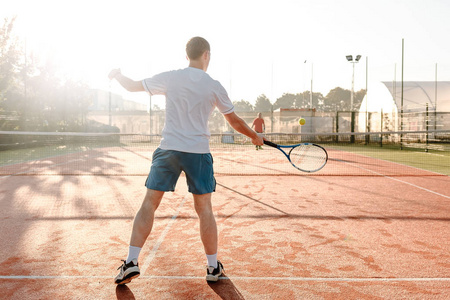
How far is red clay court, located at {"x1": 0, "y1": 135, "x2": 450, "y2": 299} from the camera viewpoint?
2.59 metres

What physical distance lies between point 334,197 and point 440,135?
20980mm

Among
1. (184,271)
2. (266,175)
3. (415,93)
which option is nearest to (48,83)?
(266,175)

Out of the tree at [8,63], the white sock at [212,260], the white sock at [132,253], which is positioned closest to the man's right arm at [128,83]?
the white sock at [132,253]

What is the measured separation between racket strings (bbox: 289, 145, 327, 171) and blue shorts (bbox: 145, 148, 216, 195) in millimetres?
3076

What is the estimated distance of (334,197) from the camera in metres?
5.93

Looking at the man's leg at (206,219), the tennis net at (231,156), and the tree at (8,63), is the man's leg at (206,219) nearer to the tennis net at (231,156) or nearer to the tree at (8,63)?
the tennis net at (231,156)

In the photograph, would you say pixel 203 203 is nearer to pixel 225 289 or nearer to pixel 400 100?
pixel 225 289

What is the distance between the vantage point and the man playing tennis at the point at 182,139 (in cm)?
250

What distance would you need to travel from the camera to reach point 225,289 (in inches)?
101

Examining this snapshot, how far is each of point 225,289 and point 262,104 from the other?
26.0 m

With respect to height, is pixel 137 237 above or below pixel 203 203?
below

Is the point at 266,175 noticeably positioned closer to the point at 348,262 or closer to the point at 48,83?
the point at 348,262

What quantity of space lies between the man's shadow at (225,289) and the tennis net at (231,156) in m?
3.96

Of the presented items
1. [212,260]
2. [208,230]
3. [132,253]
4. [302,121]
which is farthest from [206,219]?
[302,121]
